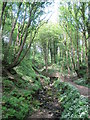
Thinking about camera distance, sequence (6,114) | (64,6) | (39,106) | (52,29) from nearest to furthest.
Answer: (6,114) → (39,106) → (64,6) → (52,29)

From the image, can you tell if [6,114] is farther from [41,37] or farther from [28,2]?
[41,37]

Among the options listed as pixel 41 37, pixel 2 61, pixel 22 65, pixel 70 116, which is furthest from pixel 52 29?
pixel 70 116

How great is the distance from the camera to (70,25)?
641 inches

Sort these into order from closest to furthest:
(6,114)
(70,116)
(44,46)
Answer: (6,114) < (70,116) < (44,46)

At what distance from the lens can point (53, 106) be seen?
8.51 metres

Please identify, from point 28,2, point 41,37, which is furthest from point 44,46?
point 28,2

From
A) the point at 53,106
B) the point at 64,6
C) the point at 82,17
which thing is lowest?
the point at 53,106

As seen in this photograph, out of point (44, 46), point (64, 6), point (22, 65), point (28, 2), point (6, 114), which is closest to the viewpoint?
point (6, 114)

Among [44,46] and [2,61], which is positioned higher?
[44,46]

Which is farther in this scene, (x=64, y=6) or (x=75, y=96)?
(x=64, y=6)

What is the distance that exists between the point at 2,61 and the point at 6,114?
487 centimetres

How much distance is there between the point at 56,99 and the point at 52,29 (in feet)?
44.2

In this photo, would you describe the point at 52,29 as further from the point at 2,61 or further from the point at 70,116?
the point at 70,116

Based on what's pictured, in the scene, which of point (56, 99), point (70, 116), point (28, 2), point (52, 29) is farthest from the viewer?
point (52, 29)
